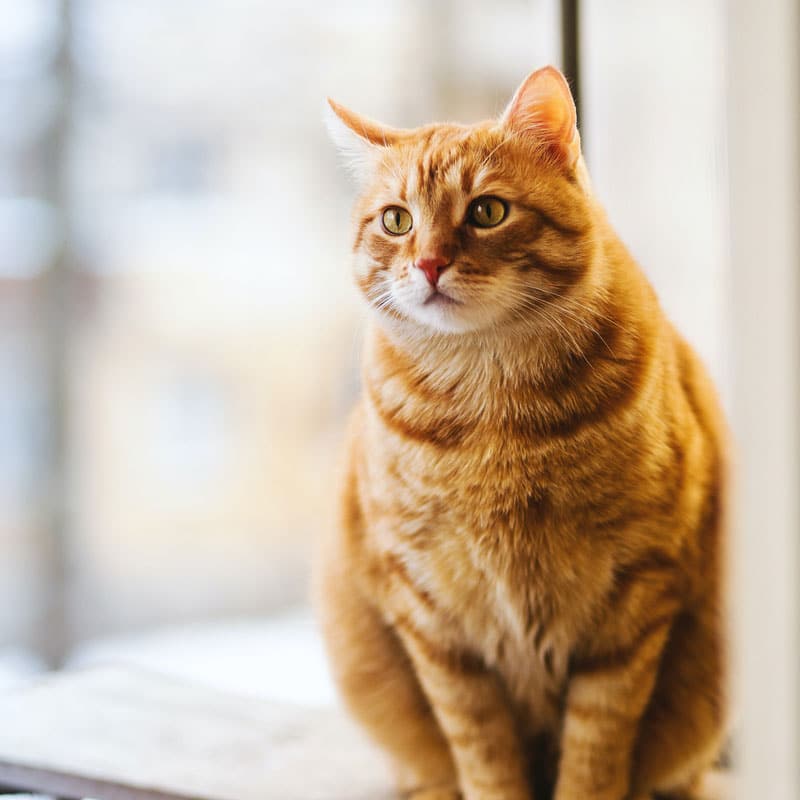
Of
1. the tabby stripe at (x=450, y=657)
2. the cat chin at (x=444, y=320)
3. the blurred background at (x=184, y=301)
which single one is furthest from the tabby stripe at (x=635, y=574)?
the blurred background at (x=184, y=301)

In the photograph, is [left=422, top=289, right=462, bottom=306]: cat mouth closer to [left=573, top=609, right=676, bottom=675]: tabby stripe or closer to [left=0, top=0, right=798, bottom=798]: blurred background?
[left=573, top=609, right=676, bottom=675]: tabby stripe

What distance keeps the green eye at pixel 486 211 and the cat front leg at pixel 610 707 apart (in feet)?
1.37

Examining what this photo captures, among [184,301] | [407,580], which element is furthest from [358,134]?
[184,301]

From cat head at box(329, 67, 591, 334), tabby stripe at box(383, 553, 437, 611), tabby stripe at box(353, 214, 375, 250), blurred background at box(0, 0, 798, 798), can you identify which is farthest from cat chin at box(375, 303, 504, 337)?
blurred background at box(0, 0, 798, 798)

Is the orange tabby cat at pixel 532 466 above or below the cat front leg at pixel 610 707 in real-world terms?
above

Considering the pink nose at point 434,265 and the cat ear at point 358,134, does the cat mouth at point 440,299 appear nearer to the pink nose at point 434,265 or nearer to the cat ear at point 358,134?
the pink nose at point 434,265

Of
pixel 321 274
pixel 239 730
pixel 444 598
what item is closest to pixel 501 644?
pixel 444 598

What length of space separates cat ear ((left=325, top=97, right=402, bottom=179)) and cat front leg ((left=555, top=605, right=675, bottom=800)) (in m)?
0.55

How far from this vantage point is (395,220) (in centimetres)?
94

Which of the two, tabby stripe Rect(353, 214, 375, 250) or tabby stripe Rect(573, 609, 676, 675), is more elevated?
tabby stripe Rect(353, 214, 375, 250)

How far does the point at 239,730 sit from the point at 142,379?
3.63 feet

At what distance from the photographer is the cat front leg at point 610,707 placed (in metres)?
0.93

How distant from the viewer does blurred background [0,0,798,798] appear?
2049 millimetres

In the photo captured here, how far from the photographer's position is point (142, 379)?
88.4 inches
